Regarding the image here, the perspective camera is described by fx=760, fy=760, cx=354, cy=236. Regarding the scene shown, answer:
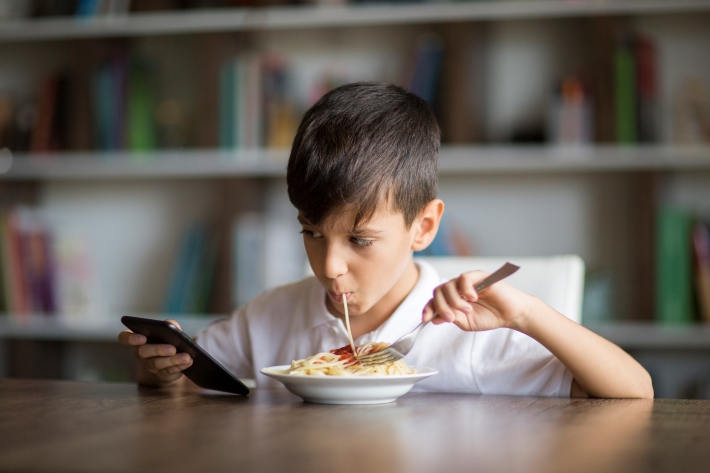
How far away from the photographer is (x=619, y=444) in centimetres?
68

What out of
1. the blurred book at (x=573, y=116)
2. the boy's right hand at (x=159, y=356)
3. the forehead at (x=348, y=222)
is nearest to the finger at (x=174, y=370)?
the boy's right hand at (x=159, y=356)

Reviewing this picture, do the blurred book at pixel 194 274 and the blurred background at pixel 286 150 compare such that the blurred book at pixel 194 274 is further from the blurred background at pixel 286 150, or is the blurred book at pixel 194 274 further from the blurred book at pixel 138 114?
the blurred book at pixel 138 114

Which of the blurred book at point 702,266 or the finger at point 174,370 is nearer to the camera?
the finger at point 174,370

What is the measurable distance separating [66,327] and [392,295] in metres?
1.70

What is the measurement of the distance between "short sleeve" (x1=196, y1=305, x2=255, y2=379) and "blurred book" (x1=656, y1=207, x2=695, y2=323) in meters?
1.43

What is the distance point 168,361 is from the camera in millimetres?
1018

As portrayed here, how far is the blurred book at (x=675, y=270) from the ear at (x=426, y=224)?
1.31 metres

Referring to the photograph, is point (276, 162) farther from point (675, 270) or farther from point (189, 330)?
point (675, 270)

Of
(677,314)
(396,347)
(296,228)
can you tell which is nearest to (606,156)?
(677,314)

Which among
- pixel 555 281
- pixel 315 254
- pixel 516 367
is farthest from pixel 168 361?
pixel 555 281

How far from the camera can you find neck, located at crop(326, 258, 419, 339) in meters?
1.23

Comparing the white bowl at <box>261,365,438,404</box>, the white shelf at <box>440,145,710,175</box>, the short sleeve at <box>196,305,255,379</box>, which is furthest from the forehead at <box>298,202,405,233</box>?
the white shelf at <box>440,145,710,175</box>

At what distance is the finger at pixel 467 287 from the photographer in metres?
0.91

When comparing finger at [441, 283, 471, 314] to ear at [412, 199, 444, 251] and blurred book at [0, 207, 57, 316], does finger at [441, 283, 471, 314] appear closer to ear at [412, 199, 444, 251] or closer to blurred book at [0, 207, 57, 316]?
ear at [412, 199, 444, 251]
